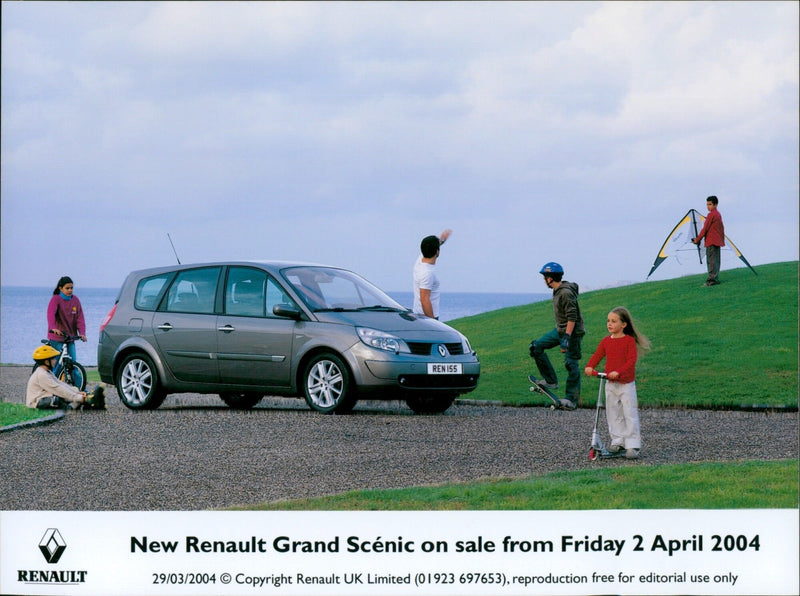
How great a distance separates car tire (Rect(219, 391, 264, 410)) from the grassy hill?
8.78 feet

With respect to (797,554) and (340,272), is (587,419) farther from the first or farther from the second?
(797,554)

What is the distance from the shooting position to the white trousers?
7.05m

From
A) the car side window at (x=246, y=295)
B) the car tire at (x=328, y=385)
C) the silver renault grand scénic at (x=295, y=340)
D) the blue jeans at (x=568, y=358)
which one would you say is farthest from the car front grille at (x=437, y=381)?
the car side window at (x=246, y=295)

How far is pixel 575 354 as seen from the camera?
1065 centimetres

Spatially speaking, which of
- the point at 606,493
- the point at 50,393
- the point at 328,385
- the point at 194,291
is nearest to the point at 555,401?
the point at 328,385

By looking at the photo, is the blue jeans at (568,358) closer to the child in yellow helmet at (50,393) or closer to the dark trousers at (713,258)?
the dark trousers at (713,258)

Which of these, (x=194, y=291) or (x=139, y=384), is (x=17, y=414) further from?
(x=194, y=291)

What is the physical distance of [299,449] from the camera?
26.0 feet

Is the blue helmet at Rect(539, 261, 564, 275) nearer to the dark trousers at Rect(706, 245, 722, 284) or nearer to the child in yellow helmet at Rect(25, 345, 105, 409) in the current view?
the dark trousers at Rect(706, 245, 722, 284)

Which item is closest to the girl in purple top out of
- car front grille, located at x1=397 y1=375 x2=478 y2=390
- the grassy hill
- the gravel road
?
the gravel road

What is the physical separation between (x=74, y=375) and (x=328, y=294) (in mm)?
3427

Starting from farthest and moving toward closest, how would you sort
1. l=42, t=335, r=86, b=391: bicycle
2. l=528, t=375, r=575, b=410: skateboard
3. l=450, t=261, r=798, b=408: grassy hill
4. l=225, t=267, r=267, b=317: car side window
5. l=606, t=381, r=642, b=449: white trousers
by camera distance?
l=450, t=261, r=798, b=408: grassy hill < l=42, t=335, r=86, b=391: bicycle < l=528, t=375, r=575, b=410: skateboard < l=225, t=267, r=267, b=317: car side window < l=606, t=381, r=642, b=449: white trousers

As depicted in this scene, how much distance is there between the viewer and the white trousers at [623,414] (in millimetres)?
7055
